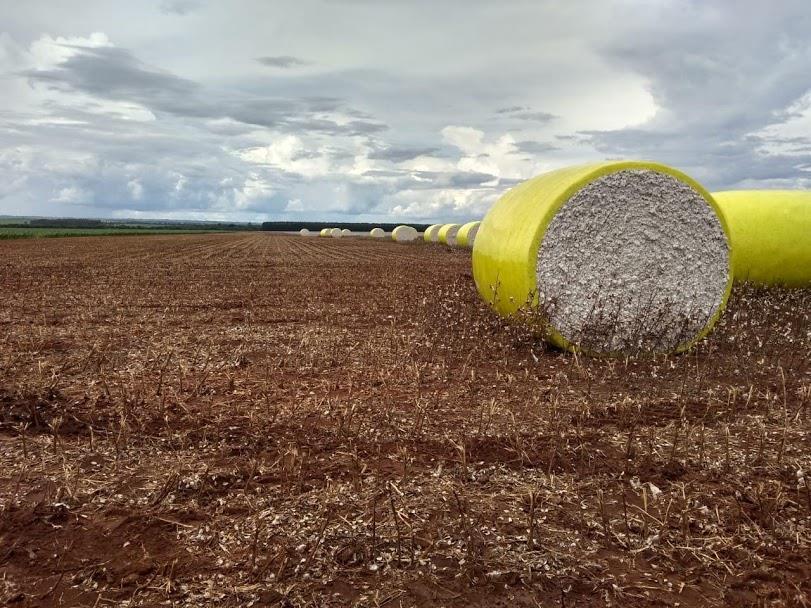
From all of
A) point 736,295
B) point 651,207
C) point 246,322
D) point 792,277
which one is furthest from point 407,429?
point 792,277

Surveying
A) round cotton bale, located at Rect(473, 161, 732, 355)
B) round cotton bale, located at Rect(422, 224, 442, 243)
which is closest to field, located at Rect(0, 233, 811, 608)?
round cotton bale, located at Rect(473, 161, 732, 355)

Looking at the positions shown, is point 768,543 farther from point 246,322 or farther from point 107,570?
point 246,322

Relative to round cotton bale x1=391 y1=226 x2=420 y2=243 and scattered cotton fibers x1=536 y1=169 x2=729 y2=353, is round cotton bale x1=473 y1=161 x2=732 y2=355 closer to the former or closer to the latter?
scattered cotton fibers x1=536 y1=169 x2=729 y2=353

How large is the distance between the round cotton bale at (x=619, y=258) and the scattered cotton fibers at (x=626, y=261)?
11mm

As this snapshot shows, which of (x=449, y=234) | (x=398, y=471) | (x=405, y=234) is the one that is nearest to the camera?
(x=398, y=471)

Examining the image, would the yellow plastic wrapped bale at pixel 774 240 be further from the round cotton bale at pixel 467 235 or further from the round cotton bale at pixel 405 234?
the round cotton bale at pixel 405 234

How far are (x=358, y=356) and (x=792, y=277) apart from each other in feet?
29.0

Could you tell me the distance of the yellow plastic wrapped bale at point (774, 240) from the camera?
12.0m

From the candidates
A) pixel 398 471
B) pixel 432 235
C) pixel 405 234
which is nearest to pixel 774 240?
pixel 398 471

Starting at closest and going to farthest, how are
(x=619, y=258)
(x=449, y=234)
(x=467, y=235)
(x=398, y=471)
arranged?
1. (x=398, y=471)
2. (x=619, y=258)
3. (x=467, y=235)
4. (x=449, y=234)

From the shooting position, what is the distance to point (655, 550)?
11.1 ft

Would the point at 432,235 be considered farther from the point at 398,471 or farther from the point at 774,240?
the point at 398,471

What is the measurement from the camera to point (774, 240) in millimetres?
12133

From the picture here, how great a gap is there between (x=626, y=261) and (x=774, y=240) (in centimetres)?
634
